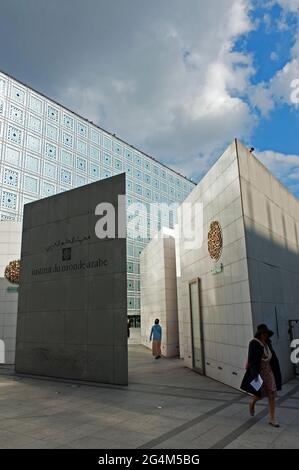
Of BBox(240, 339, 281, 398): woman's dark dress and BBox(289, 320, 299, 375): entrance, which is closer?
BBox(240, 339, 281, 398): woman's dark dress

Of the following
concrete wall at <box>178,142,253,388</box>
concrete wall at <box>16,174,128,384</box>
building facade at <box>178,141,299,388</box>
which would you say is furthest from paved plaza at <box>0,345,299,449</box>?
building facade at <box>178,141,299,388</box>

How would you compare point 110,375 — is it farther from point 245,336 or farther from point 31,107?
point 31,107

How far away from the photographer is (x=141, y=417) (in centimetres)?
552

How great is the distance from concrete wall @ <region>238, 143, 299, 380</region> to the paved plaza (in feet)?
4.66

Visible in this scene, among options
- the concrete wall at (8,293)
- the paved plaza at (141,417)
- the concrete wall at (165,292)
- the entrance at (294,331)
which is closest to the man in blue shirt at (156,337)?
the concrete wall at (165,292)

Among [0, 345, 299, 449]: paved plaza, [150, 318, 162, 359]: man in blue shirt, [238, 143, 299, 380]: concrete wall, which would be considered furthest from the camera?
[150, 318, 162, 359]: man in blue shirt

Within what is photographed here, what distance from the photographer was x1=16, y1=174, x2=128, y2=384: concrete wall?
855cm

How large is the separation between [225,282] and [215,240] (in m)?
1.17

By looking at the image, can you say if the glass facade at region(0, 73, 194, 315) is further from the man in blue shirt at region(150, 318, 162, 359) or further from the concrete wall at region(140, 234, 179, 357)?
the man in blue shirt at region(150, 318, 162, 359)

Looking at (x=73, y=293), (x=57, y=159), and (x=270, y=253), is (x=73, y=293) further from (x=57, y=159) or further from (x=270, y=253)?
(x=57, y=159)

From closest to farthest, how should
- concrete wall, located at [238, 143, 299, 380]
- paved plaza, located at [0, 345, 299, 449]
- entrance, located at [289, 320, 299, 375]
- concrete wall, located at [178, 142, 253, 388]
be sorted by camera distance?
paved plaza, located at [0, 345, 299, 449], concrete wall, located at [178, 142, 253, 388], concrete wall, located at [238, 143, 299, 380], entrance, located at [289, 320, 299, 375]

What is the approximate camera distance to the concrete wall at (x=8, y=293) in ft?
41.9
